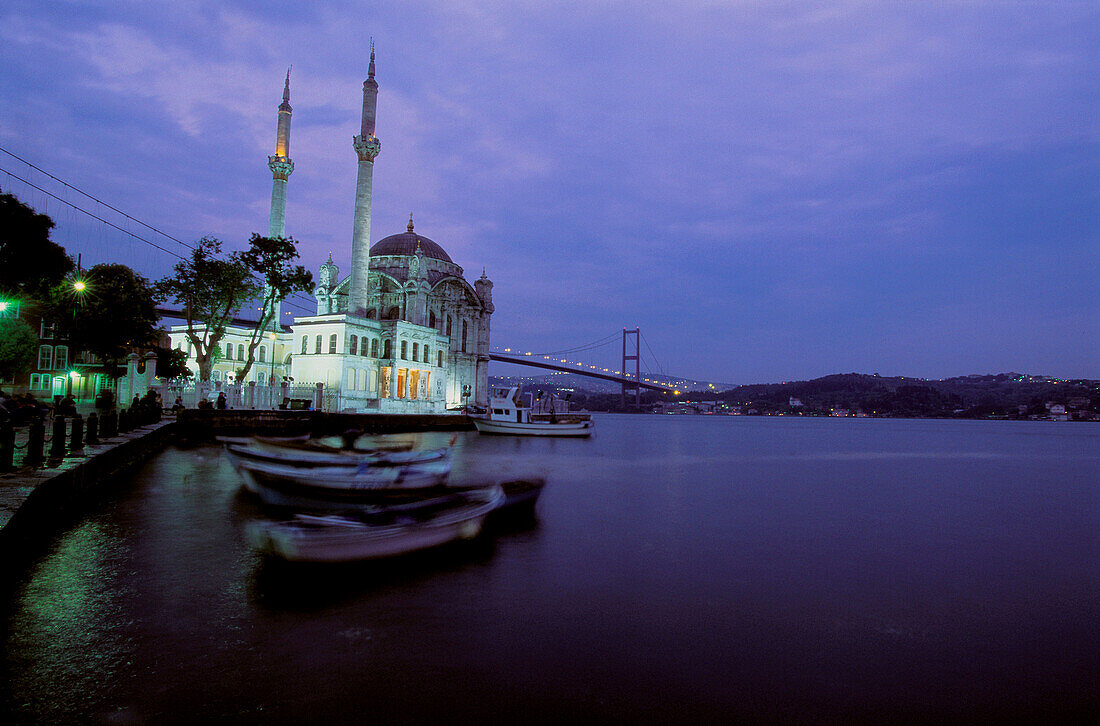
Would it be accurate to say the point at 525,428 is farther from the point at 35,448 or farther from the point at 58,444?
the point at 35,448

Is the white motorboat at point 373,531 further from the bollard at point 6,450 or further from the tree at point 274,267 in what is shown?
the tree at point 274,267

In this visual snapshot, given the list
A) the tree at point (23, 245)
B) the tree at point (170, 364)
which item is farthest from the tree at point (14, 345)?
the tree at point (23, 245)

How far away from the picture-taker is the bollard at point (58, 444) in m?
13.3

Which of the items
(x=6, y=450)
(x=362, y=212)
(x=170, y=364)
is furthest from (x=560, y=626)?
(x=362, y=212)

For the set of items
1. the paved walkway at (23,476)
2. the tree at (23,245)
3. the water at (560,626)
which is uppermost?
the tree at (23,245)

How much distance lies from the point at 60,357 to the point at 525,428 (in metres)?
34.0

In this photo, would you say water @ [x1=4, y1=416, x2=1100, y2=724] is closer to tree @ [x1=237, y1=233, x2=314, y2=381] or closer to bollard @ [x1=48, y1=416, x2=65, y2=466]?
bollard @ [x1=48, y1=416, x2=65, y2=466]

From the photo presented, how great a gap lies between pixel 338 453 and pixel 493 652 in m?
9.45

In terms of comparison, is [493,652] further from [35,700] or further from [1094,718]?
[1094,718]

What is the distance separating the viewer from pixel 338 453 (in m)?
15.6

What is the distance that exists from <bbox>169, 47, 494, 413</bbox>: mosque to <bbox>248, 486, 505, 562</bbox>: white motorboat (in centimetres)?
3847

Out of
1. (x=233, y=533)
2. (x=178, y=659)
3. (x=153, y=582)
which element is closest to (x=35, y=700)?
(x=178, y=659)

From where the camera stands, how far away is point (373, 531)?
957 cm

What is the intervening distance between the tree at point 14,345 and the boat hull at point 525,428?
2832cm
